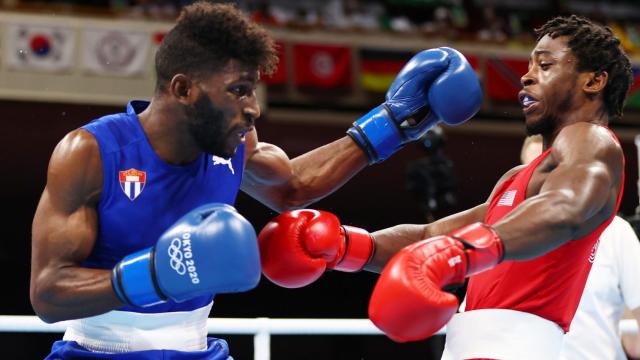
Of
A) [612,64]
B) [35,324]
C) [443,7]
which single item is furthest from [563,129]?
[443,7]

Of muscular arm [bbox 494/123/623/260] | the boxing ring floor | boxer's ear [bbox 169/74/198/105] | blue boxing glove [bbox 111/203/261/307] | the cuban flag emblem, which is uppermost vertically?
boxer's ear [bbox 169/74/198/105]

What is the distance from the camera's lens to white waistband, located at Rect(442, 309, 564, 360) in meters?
2.13

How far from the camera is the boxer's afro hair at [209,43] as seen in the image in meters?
2.18

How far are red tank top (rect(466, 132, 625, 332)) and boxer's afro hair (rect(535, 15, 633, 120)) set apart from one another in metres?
0.27

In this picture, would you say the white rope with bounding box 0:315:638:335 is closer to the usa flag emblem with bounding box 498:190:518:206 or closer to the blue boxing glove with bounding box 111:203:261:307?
the usa flag emblem with bounding box 498:190:518:206

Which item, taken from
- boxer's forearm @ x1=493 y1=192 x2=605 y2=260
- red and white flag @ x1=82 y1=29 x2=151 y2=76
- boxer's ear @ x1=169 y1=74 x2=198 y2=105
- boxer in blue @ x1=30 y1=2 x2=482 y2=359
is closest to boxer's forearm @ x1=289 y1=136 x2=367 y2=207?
boxer in blue @ x1=30 y1=2 x2=482 y2=359

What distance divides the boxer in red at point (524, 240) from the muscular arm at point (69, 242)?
0.60 metres

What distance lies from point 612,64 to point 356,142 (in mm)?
856

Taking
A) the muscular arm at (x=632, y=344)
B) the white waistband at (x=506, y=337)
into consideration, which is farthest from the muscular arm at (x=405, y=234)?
the muscular arm at (x=632, y=344)

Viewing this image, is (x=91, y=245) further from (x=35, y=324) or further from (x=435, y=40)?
(x=435, y=40)

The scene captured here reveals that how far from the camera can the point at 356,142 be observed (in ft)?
9.16

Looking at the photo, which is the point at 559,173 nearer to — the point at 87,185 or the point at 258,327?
the point at 87,185

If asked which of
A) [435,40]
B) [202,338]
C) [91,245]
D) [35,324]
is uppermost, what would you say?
[91,245]

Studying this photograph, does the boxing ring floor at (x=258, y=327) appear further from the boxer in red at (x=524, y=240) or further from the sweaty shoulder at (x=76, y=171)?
the sweaty shoulder at (x=76, y=171)
